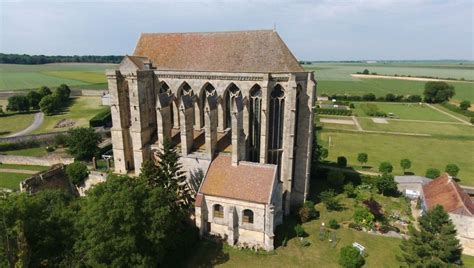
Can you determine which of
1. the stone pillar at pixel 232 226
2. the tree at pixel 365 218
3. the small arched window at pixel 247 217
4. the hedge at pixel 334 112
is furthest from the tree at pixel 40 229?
the hedge at pixel 334 112

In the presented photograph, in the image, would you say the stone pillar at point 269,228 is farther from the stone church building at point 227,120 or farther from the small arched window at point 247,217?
the small arched window at point 247,217

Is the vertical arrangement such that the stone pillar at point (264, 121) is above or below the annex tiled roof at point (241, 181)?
above

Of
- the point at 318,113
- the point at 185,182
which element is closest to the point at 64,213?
the point at 185,182

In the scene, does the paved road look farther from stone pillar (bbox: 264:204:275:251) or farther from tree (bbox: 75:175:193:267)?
stone pillar (bbox: 264:204:275:251)

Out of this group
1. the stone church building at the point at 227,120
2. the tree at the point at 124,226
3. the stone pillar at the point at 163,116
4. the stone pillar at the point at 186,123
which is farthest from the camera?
the stone pillar at the point at 163,116

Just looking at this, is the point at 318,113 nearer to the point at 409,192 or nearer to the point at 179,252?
the point at 409,192

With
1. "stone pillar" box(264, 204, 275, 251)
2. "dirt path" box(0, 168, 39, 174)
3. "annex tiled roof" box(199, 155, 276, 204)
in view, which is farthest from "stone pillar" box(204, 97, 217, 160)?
"dirt path" box(0, 168, 39, 174)
